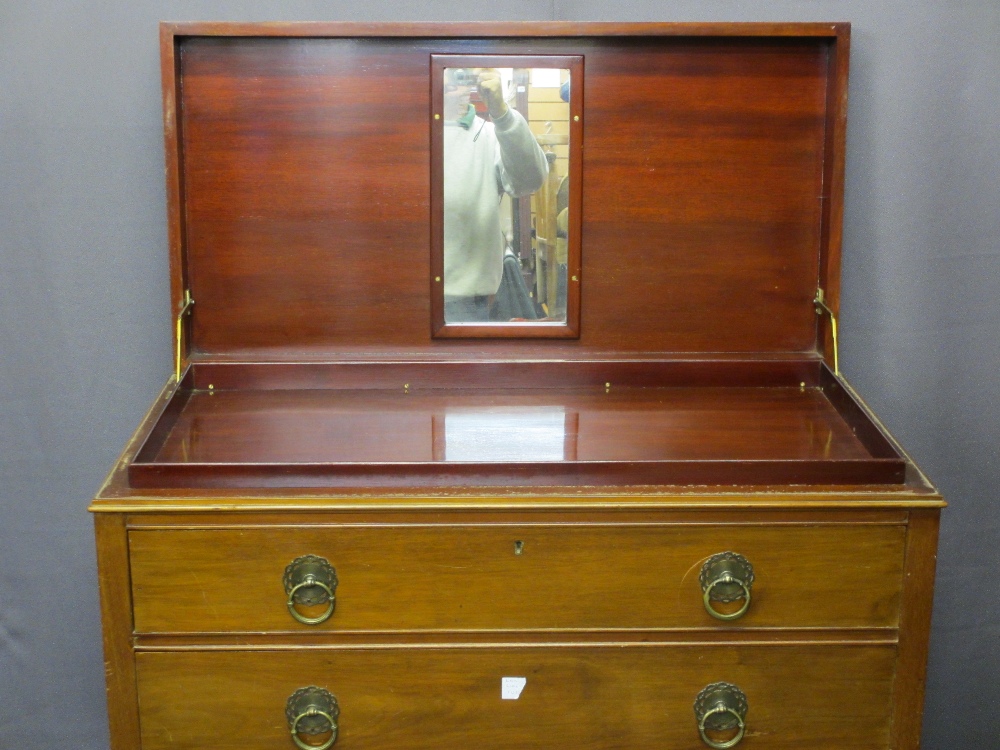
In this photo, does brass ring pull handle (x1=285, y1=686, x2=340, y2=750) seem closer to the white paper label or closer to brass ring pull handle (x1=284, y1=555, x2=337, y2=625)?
brass ring pull handle (x1=284, y1=555, x2=337, y2=625)

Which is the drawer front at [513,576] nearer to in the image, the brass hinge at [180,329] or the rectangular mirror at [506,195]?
the brass hinge at [180,329]

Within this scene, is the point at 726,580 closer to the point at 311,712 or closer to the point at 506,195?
the point at 311,712

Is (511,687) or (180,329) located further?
(180,329)

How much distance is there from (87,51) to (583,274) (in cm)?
100

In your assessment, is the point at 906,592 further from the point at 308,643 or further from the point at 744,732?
the point at 308,643

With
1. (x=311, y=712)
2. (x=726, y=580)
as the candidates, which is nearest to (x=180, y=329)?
(x=311, y=712)

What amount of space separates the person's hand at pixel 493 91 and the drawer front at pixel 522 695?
3.02 feet

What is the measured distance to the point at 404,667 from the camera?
5.60 ft

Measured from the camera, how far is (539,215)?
2061 millimetres

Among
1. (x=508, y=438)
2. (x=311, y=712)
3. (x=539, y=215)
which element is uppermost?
(x=539, y=215)

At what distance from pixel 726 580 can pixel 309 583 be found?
1.93 feet

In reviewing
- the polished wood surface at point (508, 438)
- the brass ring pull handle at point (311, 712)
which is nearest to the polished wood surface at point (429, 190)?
the polished wood surface at point (508, 438)

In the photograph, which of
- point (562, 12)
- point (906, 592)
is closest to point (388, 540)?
point (906, 592)

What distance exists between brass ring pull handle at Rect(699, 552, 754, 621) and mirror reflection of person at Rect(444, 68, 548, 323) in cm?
66
